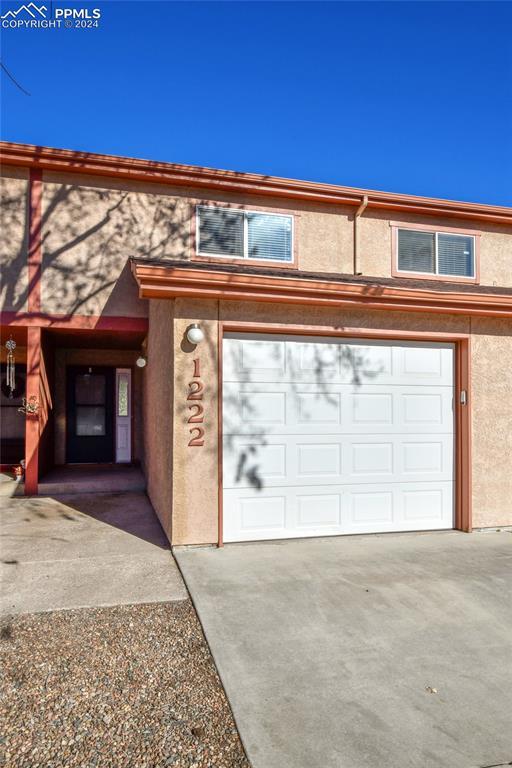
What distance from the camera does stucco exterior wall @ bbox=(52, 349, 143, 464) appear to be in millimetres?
10891

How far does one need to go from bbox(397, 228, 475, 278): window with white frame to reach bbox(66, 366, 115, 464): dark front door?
24.3ft

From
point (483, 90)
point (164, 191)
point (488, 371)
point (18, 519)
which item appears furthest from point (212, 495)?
point (483, 90)

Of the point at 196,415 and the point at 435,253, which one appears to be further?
the point at 435,253

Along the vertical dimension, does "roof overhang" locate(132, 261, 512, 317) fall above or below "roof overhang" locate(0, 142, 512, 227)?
below

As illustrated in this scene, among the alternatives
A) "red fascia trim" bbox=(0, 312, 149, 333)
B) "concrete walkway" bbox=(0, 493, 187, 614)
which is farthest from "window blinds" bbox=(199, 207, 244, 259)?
"concrete walkway" bbox=(0, 493, 187, 614)

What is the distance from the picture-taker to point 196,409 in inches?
209

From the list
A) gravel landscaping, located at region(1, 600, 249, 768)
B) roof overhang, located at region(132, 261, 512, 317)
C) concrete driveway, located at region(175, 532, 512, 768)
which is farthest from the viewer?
roof overhang, located at region(132, 261, 512, 317)

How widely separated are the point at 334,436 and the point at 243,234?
16.0ft

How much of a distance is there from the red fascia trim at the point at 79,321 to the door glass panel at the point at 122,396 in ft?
10.1

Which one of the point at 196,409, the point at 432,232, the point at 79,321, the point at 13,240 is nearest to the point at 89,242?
the point at 13,240

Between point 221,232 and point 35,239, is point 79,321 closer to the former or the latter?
point 35,239

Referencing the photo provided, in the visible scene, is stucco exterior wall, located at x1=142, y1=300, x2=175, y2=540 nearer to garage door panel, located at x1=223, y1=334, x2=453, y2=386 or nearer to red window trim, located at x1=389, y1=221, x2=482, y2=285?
garage door panel, located at x1=223, y1=334, x2=453, y2=386

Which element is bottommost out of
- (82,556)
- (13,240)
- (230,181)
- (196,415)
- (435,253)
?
(82,556)

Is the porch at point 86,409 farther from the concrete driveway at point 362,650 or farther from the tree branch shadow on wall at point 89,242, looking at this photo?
the concrete driveway at point 362,650
